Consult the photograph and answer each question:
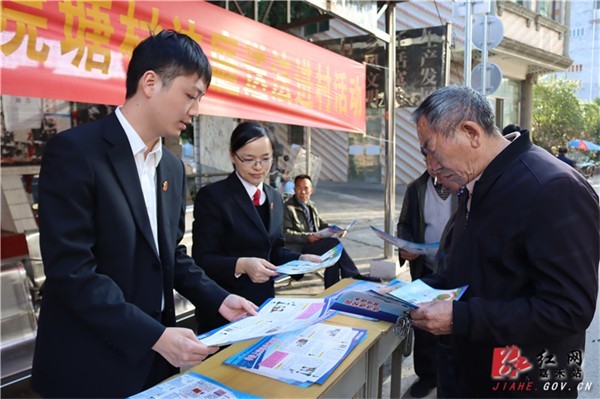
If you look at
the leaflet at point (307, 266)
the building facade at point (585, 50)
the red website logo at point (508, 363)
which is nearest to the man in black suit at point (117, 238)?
the leaflet at point (307, 266)

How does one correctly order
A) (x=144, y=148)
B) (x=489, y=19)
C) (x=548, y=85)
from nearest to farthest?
1. (x=144, y=148)
2. (x=489, y=19)
3. (x=548, y=85)

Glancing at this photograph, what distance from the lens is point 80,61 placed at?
208cm

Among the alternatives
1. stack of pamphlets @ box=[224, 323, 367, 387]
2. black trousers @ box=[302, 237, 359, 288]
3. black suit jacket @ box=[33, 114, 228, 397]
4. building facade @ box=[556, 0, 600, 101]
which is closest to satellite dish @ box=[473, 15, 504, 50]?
black trousers @ box=[302, 237, 359, 288]

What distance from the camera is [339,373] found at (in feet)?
4.68

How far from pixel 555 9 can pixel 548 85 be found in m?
7.17

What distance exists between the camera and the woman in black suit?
7.24 ft

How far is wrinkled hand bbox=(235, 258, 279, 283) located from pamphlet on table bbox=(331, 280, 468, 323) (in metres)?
0.34

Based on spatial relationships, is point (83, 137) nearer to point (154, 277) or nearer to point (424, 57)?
point (154, 277)

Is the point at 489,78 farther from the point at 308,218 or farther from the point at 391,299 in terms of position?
the point at 391,299

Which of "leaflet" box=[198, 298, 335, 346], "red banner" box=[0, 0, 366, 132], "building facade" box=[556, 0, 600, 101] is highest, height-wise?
"building facade" box=[556, 0, 600, 101]

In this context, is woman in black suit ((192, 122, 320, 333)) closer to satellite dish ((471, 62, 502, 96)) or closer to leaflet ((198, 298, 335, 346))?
leaflet ((198, 298, 335, 346))

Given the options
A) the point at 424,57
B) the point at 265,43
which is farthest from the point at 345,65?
the point at 424,57

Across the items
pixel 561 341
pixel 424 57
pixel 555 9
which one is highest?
pixel 555 9

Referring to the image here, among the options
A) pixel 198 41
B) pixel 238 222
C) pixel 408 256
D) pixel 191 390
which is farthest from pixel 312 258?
pixel 198 41
